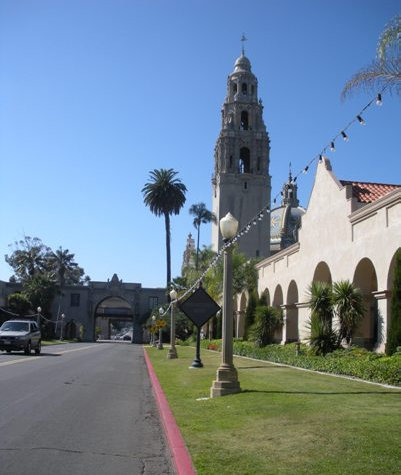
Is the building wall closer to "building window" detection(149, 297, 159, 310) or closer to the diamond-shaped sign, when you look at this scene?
the diamond-shaped sign

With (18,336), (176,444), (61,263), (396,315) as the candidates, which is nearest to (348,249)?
(396,315)

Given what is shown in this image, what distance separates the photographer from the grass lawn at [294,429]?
22.0 ft

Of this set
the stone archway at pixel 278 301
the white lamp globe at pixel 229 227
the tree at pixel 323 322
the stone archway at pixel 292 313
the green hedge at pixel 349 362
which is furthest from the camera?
the stone archway at pixel 278 301

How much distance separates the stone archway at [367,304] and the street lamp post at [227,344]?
11.2m

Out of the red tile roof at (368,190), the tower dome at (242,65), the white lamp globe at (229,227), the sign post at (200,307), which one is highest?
the tower dome at (242,65)

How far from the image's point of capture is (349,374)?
1831cm

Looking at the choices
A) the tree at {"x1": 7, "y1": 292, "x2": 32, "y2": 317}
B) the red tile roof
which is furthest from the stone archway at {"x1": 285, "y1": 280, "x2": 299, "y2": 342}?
the tree at {"x1": 7, "y1": 292, "x2": 32, "y2": 317}

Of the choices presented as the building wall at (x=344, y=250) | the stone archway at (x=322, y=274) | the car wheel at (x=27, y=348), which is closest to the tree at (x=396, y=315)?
the building wall at (x=344, y=250)

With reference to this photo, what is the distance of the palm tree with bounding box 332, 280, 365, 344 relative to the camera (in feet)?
76.2

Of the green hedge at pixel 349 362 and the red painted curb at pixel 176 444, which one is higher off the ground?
the green hedge at pixel 349 362

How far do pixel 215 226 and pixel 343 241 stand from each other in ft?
196

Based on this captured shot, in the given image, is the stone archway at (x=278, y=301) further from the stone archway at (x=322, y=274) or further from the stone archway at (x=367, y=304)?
the stone archway at (x=367, y=304)

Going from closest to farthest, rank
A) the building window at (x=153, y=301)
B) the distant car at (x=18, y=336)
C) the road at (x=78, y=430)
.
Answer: the road at (x=78, y=430), the distant car at (x=18, y=336), the building window at (x=153, y=301)

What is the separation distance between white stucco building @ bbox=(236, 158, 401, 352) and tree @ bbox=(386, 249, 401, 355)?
1.72m
